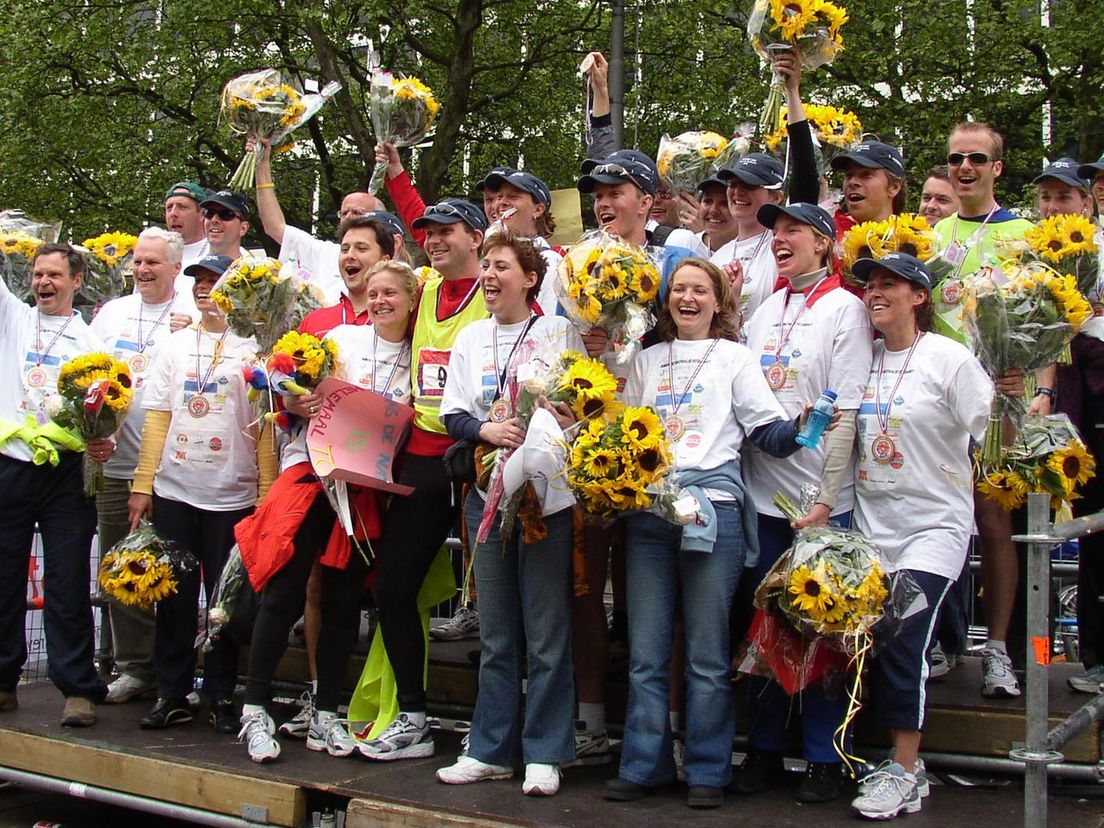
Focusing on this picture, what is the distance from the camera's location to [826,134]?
659 centimetres

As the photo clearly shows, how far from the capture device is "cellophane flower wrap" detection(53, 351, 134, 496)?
645cm

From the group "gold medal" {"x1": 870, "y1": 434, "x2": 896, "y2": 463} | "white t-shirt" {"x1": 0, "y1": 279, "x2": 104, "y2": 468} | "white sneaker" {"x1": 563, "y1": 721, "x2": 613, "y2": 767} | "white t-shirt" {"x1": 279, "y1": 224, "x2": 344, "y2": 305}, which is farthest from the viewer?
"white t-shirt" {"x1": 279, "y1": 224, "x2": 344, "y2": 305}

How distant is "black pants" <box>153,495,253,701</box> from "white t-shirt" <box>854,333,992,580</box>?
10.7 ft

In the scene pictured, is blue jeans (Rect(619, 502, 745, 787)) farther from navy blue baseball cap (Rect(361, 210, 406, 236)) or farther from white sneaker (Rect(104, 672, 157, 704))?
white sneaker (Rect(104, 672, 157, 704))

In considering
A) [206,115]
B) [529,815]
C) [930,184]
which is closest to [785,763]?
[529,815]

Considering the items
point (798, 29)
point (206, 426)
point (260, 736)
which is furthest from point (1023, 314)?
→ point (206, 426)

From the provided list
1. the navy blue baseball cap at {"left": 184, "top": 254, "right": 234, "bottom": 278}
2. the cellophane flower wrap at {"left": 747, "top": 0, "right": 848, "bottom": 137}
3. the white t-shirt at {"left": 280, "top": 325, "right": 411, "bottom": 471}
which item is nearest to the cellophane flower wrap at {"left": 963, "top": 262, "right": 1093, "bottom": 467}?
the cellophane flower wrap at {"left": 747, "top": 0, "right": 848, "bottom": 137}

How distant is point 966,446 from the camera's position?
516cm

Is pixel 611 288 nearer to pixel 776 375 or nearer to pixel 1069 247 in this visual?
pixel 776 375

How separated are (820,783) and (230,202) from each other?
4602mm

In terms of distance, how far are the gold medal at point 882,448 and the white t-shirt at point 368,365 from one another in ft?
7.14

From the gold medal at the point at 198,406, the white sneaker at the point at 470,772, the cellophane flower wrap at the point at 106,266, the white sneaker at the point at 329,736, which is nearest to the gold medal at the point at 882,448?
the white sneaker at the point at 470,772

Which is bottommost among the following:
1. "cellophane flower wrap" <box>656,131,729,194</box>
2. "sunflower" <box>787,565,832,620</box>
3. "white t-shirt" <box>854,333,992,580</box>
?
"sunflower" <box>787,565,832,620</box>

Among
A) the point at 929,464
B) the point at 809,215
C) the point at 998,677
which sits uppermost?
the point at 809,215
